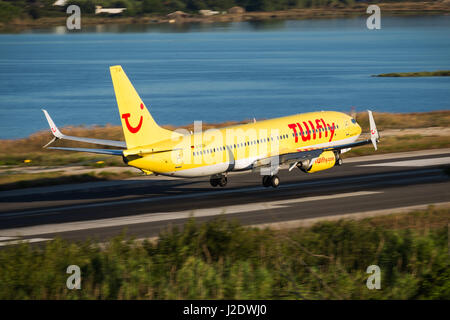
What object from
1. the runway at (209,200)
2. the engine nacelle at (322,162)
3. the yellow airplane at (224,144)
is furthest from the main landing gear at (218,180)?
the engine nacelle at (322,162)

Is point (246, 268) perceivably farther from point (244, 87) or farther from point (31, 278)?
point (244, 87)

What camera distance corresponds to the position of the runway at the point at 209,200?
36.4 metres

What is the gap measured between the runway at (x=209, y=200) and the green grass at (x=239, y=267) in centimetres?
671

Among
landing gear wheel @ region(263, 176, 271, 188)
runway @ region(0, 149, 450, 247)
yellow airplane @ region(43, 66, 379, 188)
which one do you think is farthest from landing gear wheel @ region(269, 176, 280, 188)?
runway @ region(0, 149, 450, 247)

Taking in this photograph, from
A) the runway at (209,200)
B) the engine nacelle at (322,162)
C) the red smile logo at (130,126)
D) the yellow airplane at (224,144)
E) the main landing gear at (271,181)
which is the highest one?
the red smile logo at (130,126)

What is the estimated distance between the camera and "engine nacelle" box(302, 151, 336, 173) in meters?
47.2

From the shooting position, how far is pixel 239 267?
2227cm

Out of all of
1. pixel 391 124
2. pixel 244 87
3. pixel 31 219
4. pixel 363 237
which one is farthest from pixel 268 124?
pixel 244 87

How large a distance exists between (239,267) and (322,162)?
26184mm

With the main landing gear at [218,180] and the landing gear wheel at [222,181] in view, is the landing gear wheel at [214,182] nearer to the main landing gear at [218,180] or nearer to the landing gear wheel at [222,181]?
the main landing gear at [218,180]

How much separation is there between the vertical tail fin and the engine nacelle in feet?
40.7

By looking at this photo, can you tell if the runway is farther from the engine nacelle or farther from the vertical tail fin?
the vertical tail fin

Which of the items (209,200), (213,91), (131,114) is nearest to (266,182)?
(209,200)

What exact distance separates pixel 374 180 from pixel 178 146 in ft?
53.3
